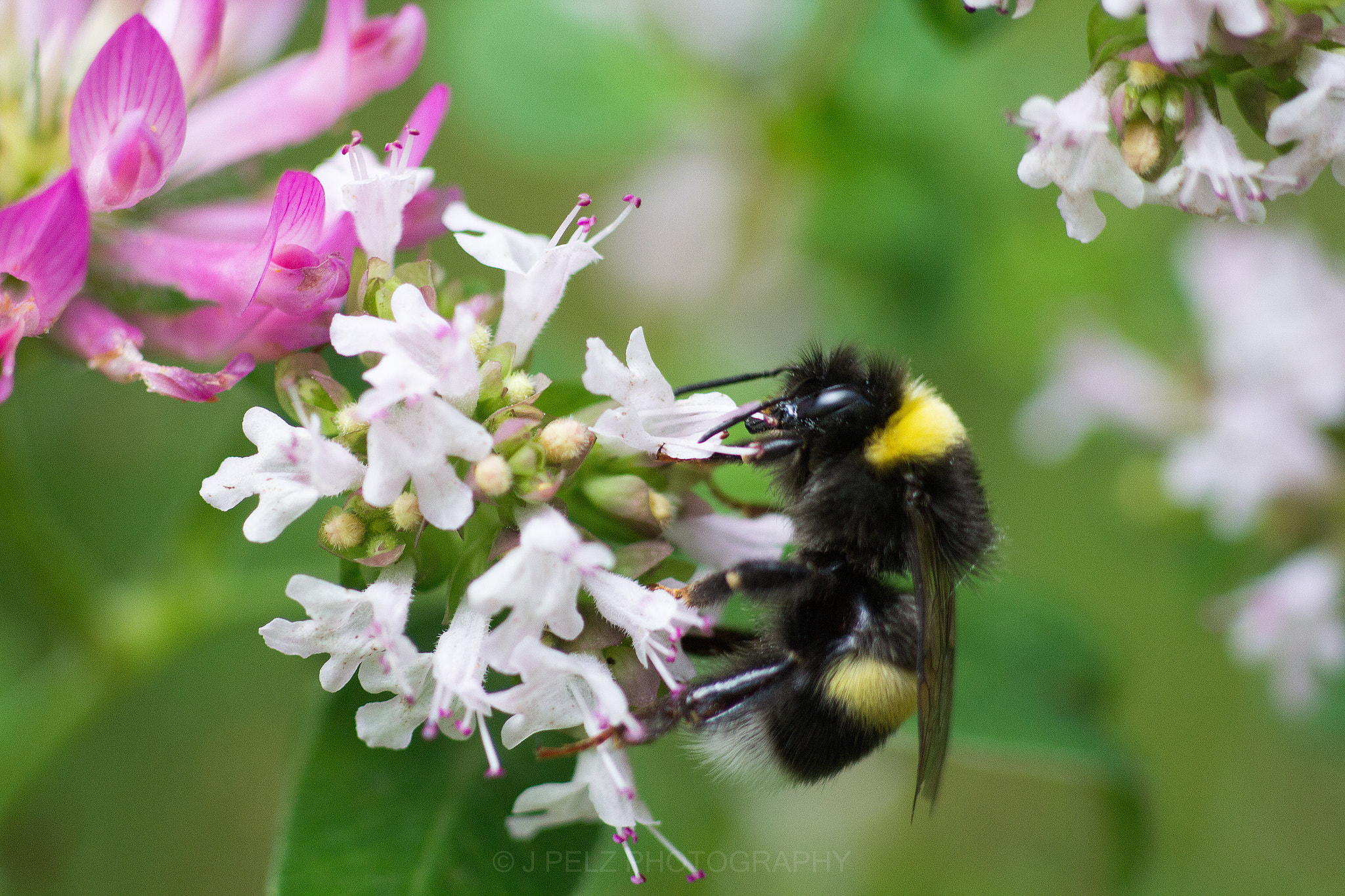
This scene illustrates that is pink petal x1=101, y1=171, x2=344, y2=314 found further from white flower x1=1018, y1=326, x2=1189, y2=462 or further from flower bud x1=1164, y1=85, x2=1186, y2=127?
white flower x1=1018, y1=326, x2=1189, y2=462

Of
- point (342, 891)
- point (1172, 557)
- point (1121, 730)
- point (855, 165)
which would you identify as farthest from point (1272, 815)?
point (342, 891)

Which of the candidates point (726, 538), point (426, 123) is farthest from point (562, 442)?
point (426, 123)

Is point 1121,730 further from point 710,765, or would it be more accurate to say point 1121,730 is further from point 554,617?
point 554,617

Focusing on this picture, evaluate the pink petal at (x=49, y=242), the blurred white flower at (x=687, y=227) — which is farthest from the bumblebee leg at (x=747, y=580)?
the blurred white flower at (x=687, y=227)

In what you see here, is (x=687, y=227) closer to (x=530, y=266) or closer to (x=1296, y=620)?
(x=1296, y=620)

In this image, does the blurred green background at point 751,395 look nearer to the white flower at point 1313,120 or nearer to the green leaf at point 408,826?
the green leaf at point 408,826
